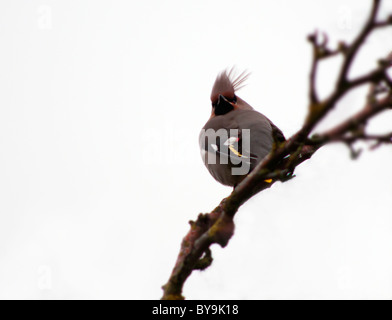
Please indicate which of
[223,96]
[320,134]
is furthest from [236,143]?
[320,134]

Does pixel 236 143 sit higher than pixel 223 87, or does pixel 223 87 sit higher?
pixel 223 87

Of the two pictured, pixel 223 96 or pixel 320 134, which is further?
pixel 223 96

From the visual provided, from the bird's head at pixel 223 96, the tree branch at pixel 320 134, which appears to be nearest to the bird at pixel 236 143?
the bird's head at pixel 223 96

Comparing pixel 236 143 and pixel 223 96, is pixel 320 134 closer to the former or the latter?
pixel 236 143

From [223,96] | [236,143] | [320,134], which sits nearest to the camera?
[320,134]

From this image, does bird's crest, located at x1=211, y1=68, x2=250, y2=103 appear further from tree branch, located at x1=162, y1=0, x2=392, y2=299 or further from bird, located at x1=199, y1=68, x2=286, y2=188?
Result: tree branch, located at x1=162, y1=0, x2=392, y2=299

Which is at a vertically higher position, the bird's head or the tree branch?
the bird's head

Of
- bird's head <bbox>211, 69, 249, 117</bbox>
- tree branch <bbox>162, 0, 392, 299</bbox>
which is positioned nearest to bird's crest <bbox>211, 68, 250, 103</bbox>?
bird's head <bbox>211, 69, 249, 117</bbox>

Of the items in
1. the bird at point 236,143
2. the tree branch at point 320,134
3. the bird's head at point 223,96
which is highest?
the bird's head at point 223,96

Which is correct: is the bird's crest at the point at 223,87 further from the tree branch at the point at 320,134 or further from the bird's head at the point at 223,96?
the tree branch at the point at 320,134

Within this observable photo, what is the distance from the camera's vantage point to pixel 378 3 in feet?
5.34

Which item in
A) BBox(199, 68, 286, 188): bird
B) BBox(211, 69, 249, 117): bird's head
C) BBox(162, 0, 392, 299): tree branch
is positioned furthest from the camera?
BBox(211, 69, 249, 117): bird's head
